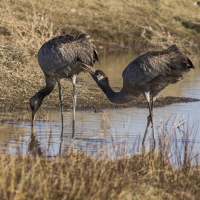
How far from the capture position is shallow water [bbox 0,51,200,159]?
8.20m

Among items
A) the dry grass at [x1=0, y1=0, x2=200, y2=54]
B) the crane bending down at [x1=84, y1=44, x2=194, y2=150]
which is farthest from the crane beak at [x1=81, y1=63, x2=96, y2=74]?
the dry grass at [x1=0, y1=0, x2=200, y2=54]

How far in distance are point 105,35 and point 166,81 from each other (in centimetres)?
1842

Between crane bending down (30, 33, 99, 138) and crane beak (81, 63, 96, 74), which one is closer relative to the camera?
crane beak (81, 63, 96, 74)

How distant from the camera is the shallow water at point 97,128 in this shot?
8.20 meters

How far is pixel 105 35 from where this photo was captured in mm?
28078

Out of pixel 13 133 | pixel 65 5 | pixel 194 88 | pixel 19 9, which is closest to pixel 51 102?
pixel 13 133

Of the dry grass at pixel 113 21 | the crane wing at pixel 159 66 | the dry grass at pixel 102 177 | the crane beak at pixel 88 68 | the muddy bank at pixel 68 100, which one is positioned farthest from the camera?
the dry grass at pixel 113 21

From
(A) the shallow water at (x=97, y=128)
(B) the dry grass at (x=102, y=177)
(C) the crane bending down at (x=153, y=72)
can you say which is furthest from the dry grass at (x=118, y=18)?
(B) the dry grass at (x=102, y=177)

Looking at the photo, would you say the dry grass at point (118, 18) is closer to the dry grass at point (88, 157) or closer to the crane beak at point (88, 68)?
the dry grass at point (88, 157)

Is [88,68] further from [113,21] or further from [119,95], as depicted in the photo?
[113,21]

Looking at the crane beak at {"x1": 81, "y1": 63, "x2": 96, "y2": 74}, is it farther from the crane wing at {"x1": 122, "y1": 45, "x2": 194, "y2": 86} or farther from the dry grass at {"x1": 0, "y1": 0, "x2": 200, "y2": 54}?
the dry grass at {"x1": 0, "y1": 0, "x2": 200, "y2": 54}

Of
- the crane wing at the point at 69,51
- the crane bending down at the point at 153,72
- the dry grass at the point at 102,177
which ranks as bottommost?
the dry grass at the point at 102,177

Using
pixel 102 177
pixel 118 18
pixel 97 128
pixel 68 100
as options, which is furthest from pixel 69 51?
pixel 118 18

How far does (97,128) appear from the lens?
10.6 metres
